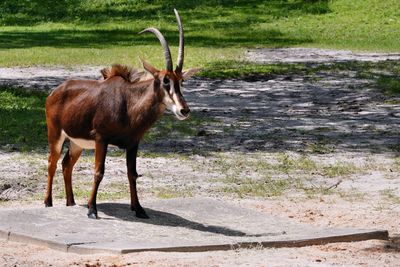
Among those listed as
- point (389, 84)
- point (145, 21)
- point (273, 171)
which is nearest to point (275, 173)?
point (273, 171)

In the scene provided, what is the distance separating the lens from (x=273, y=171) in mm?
12828

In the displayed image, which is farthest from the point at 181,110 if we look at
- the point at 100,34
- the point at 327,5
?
the point at 327,5

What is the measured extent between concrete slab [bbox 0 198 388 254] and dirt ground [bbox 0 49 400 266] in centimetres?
11

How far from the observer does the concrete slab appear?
880 cm

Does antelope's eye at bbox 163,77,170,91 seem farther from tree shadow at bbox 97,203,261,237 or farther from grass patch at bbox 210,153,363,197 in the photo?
grass patch at bbox 210,153,363,197

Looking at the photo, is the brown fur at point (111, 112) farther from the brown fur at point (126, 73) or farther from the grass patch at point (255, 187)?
the grass patch at point (255, 187)

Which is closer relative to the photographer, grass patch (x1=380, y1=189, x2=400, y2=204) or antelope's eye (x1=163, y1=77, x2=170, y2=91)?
antelope's eye (x1=163, y1=77, x2=170, y2=91)

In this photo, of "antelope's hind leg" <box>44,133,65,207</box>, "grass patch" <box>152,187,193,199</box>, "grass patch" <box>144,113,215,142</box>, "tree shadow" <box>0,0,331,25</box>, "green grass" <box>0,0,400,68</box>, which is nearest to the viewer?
"antelope's hind leg" <box>44,133,65,207</box>

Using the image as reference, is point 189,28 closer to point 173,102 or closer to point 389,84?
point 389,84

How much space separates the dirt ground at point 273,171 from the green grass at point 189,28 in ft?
18.1

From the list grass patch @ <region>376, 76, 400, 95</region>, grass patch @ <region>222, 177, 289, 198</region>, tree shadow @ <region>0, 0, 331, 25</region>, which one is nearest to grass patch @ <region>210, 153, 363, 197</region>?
grass patch @ <region>222, 177, 289, 198</region>

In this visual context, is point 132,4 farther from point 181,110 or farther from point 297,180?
point 181,110

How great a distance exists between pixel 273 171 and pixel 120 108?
314 cm

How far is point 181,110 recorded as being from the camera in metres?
9.64
